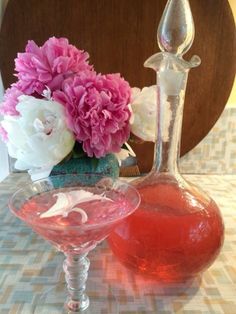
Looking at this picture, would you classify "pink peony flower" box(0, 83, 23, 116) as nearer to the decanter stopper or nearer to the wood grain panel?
the decanter stopper

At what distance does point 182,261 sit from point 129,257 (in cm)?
6

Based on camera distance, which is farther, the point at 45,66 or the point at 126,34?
the point at 126,34

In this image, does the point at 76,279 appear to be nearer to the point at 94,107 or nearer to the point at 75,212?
the point at 75,212

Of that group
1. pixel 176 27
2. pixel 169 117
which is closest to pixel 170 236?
pixel 169 117

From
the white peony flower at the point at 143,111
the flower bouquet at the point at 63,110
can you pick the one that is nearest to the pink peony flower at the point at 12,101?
the flower bouquet at the point at 63,110

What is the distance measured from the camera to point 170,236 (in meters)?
0.38

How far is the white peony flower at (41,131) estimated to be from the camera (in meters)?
0.40

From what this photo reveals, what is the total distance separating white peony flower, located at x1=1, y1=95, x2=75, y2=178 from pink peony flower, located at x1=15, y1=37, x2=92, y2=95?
0.03m

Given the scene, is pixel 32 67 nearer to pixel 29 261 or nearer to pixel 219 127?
pixel 29 261

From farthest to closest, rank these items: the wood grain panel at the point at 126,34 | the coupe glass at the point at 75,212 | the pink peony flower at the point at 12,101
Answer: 1. the wood grain panel at the point at 126,34
2. the pink peony flower at the point at 12,101
3. the coupe glass at the point at 75,212

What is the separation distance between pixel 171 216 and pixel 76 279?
0.42 ft

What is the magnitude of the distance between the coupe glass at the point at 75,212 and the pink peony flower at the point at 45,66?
0.40 feet

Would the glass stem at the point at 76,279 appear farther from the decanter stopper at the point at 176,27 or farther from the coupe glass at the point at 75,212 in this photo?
the decanter stopper at the point at 176,27

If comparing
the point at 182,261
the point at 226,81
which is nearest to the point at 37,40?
the point at 226,81
